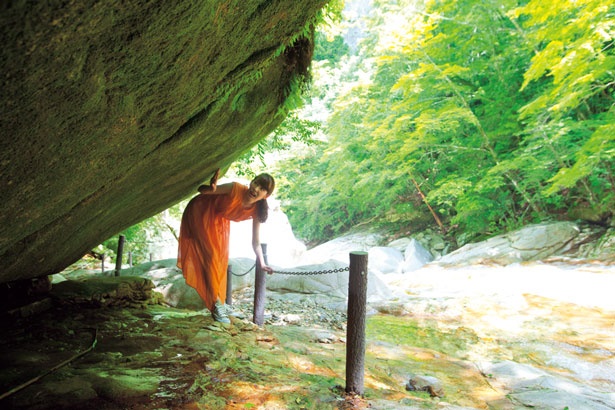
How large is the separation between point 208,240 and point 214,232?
0.12m

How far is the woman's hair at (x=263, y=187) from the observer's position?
12.7ft

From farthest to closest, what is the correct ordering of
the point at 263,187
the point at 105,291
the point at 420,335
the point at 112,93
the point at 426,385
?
the point at 420,335, the point at 105,291, the point at 263,187, the point at 426,385, the point at 112,93

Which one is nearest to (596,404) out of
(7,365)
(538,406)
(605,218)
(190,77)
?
(538,406)

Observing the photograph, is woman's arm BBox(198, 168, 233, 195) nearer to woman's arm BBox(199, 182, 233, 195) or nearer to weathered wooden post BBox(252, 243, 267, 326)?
woman's arm BBox(199, 182, 233, 195)

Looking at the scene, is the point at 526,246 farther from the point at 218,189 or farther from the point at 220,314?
the point at 218,189

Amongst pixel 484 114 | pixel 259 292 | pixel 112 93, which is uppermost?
pixel 484 114

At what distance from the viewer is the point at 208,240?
432cm

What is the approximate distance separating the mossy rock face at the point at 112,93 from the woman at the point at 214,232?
0.99m

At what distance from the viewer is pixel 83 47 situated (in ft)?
3.83

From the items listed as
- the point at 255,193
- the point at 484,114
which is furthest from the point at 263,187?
the point at 484,114

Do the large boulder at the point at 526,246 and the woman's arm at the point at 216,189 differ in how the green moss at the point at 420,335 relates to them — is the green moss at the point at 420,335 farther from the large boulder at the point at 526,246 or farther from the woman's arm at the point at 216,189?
the large boulder at the point at 526,246

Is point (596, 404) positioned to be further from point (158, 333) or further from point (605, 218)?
point (605, 218)

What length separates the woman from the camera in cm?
412

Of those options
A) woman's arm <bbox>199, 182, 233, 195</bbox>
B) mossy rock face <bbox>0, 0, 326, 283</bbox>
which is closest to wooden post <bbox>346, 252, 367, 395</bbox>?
mossy rock face <bbox>0, 0, 326, 283</bbox>
